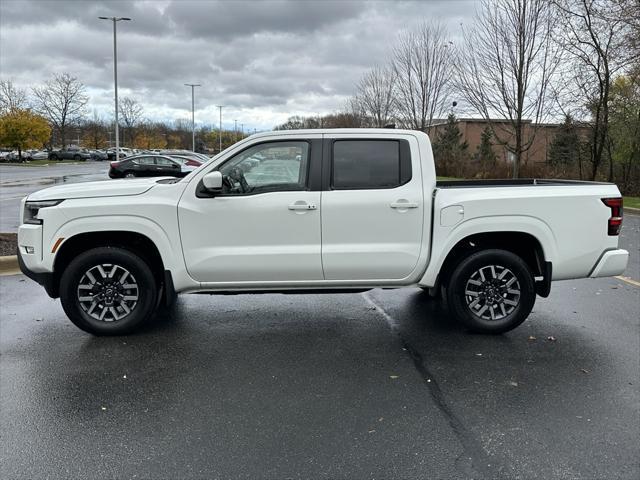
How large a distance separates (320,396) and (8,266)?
5827mm

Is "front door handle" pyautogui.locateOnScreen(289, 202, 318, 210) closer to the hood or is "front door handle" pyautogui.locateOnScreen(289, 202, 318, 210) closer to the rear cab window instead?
the rear cab window

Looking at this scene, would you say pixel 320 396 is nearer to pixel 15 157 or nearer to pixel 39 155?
pixel 15 157

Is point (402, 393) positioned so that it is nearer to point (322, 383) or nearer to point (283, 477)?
point (322, 383)

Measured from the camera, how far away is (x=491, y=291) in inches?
195

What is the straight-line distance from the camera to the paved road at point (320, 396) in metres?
2.94

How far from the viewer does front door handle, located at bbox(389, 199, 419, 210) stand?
4.73 m

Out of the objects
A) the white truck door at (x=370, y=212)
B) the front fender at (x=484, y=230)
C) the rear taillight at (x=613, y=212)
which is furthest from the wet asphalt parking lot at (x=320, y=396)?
the rear taillight at (x=613, y=212)

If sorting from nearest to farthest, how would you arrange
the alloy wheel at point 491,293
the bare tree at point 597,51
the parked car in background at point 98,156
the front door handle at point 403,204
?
the front door handle at point 403,204 < the alloy wheel at point 491,293 < the bare tree at point 597,51 < the parked car in background at point 98,156

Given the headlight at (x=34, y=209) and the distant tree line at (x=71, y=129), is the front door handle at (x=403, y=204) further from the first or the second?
the distant tree line at (x=71, y=129)

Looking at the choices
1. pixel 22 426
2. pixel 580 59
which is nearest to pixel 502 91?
pixel 580 59

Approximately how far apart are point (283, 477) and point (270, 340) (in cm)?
212

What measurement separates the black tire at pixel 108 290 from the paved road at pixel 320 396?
20 centimetres

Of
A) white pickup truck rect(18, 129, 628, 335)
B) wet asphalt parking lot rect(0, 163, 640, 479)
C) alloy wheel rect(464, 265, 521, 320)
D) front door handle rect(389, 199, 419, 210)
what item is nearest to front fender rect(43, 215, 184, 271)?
white pickup truck rect(18, 129, 628, 335)

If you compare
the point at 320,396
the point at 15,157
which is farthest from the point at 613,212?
the point at 15,157
